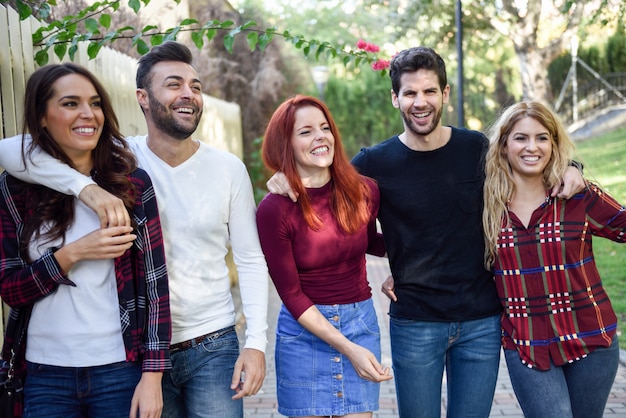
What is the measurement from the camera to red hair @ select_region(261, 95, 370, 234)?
3068 mm

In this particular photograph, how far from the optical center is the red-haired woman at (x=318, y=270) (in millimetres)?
3020

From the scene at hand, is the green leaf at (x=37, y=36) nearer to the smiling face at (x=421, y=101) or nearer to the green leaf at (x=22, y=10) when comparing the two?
the green leaf at (x=22, y=10)

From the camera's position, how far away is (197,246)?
9.52ft

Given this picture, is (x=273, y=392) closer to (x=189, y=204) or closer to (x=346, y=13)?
(x=189, y=204)

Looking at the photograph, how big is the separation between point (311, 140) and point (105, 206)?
101 centimetres

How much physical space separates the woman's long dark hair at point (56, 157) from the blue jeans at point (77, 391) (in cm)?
45

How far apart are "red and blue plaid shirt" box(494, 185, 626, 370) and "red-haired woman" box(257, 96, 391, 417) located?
65cm

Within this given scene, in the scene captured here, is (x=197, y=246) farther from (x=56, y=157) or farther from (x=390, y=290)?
(x=390, y=290)

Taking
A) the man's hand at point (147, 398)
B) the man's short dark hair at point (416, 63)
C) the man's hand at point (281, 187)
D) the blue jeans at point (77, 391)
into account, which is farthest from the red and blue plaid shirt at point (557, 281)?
the blue jeans at point (77, 391)

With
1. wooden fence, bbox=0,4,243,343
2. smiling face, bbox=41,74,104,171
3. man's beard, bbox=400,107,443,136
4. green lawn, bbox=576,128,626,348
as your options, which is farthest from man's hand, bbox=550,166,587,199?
wooden fence, bbox=0,4,243,343

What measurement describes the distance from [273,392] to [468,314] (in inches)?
111

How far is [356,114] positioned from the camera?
22.4m

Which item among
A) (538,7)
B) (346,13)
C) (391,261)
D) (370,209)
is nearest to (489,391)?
(391,261)

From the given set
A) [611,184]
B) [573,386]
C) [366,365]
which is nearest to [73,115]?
[366,365]
